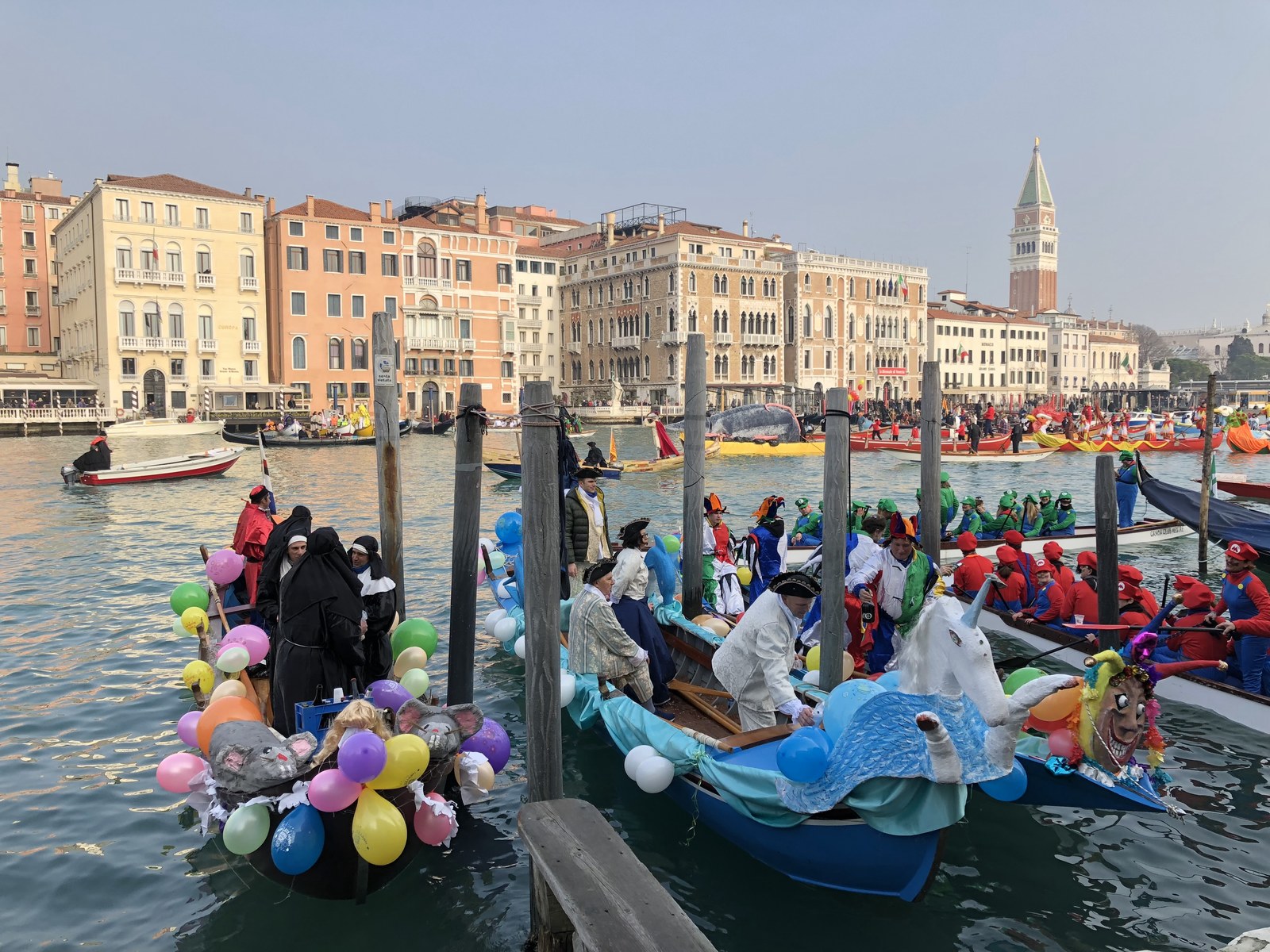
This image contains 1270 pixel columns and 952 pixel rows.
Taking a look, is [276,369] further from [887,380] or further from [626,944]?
[626,944]

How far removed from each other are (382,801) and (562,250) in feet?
187

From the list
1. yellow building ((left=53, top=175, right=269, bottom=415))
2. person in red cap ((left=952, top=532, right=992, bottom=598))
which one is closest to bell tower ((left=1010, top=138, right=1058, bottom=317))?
yellow building ((left=53, top=175, right=269, bottom=415))

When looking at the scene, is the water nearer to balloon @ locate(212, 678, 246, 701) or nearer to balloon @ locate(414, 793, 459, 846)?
balloon @ locate(414, 793, 459, 846)

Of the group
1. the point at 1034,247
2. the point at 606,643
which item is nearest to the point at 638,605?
the point at 606,643

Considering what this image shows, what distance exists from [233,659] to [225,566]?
5.71 ft

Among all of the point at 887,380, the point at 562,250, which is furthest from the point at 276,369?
the point at 887,380

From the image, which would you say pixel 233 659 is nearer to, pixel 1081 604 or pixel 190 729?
pixel 190 729

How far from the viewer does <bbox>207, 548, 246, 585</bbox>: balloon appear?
6.98 meters

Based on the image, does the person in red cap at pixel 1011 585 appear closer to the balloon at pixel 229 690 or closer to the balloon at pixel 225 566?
the balloon at pixel 229 690

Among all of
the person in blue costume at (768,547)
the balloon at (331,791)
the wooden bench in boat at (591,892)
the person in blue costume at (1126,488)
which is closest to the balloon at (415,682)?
the balloon at (331,791)

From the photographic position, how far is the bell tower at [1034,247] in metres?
100

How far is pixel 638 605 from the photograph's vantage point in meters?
6.06

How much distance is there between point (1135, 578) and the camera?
7676 mm

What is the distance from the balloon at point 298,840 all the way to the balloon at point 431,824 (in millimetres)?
414
